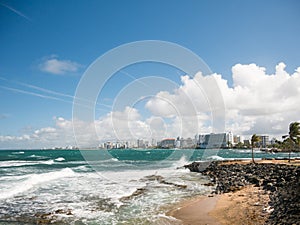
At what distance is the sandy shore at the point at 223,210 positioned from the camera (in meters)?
10.4

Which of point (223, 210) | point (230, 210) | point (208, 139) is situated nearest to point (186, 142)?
point (208, 139)

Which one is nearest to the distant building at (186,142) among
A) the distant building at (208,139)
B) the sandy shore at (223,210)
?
the distant building at (208,139)

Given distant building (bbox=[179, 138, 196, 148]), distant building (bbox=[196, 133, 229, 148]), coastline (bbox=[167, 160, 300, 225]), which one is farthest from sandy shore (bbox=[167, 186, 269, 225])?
distant building (bbox=[196, 133, 229, 148])

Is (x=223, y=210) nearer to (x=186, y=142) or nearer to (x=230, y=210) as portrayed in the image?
(x=230, y=210)

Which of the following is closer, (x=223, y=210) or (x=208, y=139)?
(x=223, y=210)

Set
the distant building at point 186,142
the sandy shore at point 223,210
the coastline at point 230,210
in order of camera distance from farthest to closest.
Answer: the distant building at point 186,142
the sandy shore at point 223,210
the coastline at point 230,210

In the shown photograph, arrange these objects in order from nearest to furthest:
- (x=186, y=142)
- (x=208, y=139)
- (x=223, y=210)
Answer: (x=223, y=210)
(x=186, y=142)
(x=208, y=139)

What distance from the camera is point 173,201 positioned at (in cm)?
1477

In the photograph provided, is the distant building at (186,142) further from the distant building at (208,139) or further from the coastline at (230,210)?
the coastline at (230,210)

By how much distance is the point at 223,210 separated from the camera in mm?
12305

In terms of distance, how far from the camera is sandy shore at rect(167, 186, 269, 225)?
1040 centimetres

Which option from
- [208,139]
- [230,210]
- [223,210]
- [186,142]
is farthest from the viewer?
[208,139]

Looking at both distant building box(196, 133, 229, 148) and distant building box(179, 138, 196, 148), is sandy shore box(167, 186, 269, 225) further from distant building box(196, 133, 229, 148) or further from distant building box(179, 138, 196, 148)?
distant building box(196, 133, 229, 148)

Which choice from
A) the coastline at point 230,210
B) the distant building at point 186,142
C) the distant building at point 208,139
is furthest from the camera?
the distant building at point 208,139
